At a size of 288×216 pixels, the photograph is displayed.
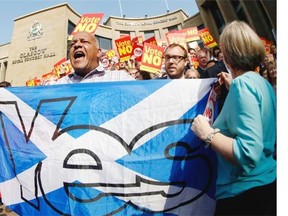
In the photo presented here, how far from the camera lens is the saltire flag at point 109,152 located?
1815mm

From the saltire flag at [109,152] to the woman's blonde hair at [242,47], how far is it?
610mm

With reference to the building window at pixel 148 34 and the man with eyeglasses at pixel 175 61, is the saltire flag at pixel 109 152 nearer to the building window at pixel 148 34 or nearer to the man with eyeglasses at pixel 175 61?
the man with eyeglasses at pixel 175 61

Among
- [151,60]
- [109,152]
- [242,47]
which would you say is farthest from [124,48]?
[242,47]

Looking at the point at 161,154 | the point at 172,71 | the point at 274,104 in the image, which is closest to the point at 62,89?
the point at 161,154

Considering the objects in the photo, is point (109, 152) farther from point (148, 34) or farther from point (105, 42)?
point (148, 34)

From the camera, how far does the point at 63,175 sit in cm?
191

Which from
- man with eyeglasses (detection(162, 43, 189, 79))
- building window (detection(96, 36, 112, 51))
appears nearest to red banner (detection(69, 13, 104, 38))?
man with eyeglasses (detection(162, 43, 189, 79))

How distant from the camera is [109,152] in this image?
1.89 metres

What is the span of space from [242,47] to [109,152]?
1144 mm

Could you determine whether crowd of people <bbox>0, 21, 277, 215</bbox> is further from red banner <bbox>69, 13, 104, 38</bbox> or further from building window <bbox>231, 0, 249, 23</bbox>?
building window <bbox>231, 0, 249, 23</bbox>

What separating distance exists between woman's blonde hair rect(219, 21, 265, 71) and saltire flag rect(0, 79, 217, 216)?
61 centimetres

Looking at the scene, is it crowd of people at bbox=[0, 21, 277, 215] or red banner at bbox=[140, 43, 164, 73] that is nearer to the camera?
crowd of people at bbox=[0, 21, 277, 215]

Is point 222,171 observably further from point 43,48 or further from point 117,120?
point 43,48

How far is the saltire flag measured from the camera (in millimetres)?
1815
